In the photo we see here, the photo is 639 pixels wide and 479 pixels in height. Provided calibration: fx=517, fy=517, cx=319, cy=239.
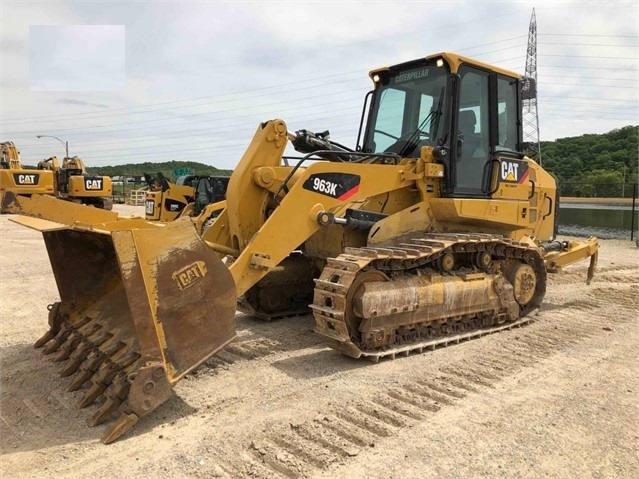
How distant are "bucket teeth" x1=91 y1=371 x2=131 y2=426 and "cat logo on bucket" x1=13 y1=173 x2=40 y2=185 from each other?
2127 centimetres

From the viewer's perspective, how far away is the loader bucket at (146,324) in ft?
11.7

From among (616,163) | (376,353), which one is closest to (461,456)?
(376,353)

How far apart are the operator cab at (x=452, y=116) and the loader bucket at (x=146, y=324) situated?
3.20m

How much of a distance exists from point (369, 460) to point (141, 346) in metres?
1.72

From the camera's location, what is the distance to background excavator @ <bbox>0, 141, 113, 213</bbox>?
2166 cm

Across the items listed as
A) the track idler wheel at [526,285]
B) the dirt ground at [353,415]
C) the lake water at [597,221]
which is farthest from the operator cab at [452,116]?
the lake water at [597,221]

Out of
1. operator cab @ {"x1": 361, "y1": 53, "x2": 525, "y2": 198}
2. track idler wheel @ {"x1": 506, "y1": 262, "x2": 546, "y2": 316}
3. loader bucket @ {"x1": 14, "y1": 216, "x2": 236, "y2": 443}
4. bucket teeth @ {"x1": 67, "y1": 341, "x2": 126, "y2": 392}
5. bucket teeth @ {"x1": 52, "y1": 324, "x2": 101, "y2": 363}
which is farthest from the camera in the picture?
track idler wheel @ {"x1": 506, "y1": 262, "x2": 546, "y2": 316}

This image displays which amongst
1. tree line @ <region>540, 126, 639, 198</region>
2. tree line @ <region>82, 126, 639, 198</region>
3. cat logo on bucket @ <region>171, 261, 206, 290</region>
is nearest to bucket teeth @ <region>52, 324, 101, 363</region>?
cat logo on bucket @ <region>171, 261, 206, 290</region>

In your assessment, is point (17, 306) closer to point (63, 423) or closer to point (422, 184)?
point (63, 423)

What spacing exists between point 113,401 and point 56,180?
23963 mm

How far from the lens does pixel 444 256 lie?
225 inches

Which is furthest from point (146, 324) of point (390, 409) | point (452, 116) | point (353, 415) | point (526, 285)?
point (526, 285)

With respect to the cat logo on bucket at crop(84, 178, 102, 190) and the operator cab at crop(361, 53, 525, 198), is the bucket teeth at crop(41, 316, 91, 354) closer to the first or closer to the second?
the operator cab at crop(361, 53, 525, 198)

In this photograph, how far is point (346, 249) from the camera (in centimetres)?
522
